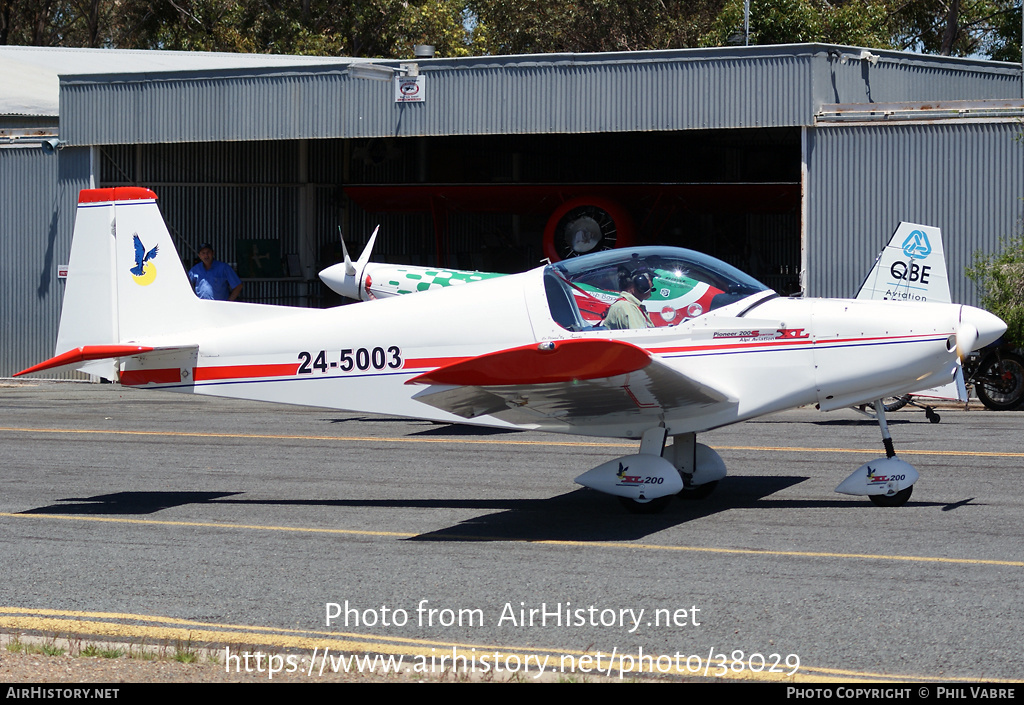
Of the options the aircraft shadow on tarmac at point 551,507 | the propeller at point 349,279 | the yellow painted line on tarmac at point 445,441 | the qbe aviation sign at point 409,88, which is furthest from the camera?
the qbe aviation sign at point 409,88

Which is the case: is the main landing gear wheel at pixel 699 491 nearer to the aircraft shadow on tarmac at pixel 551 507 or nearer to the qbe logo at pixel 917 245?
the aircraft shadow on tarmac at pixel 551 507

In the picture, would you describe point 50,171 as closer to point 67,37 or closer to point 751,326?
point 751,326

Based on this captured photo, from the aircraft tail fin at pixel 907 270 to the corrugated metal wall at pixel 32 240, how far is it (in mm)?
16761

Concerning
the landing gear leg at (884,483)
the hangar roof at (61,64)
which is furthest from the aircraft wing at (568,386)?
the hangar roof at (61,64)

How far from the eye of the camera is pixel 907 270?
44.9 feet

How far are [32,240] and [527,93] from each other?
10.6 meters

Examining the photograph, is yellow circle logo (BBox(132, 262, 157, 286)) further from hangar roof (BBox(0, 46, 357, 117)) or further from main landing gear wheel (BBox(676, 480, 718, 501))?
hangar roof (BBox(0, 46, 357, 117))

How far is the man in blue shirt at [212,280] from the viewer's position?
19953mm

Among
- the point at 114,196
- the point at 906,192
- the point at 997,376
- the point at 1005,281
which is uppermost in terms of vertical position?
the point at 906,192

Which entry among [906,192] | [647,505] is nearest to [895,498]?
[647,505]

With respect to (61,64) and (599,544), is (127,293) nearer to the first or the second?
(599,544)

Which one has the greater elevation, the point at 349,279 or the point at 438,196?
the point at 438,196

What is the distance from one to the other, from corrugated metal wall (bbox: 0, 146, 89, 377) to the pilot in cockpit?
18.0m

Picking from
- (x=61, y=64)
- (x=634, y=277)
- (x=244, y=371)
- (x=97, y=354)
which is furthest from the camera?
(x=61, y=64)
